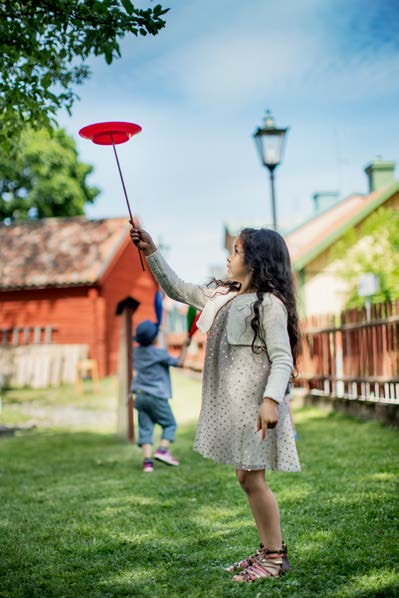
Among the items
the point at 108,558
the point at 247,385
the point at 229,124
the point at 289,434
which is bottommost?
the point at 108,558

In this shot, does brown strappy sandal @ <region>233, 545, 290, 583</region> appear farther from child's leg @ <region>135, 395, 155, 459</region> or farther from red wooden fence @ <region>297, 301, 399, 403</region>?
red wooden fence @ <region>297, 301, 399, 403</region>

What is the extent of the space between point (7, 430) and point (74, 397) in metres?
6.62

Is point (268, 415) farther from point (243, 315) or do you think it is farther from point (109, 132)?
point (109, 132)

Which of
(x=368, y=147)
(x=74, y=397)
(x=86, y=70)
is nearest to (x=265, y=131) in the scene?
(x=86, y=70)

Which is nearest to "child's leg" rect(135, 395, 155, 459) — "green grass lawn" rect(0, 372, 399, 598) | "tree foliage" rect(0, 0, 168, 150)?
"green grass lawn" rect(0, 372, 399, 598)

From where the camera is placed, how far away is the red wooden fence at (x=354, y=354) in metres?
10.1

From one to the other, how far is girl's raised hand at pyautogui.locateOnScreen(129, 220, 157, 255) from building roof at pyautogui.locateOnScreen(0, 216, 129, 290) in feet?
67.5

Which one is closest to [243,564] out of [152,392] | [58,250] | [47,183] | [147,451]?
[147,451]

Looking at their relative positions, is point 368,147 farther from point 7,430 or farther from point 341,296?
point 7,430

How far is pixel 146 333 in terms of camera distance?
7727mm

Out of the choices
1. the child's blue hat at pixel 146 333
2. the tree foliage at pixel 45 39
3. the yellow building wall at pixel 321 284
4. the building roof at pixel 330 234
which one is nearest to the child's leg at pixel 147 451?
the child's blue hat at pixel 146 333

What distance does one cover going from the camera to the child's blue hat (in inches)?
304

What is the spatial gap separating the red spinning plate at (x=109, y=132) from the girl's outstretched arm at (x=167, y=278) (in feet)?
1.92

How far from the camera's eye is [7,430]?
1114 cm
